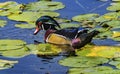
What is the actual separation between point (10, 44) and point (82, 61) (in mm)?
1540

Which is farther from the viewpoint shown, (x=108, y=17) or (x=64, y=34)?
(x=108, y=17)

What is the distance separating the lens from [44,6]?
11.0 meters

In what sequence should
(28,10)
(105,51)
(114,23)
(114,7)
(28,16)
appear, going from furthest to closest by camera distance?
(28,10)
(114,7)
(28,16)
(114,23)
(105,51)

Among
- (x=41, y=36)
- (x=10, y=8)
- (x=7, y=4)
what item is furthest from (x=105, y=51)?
(x=7, y=4)

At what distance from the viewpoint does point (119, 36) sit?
8812mm

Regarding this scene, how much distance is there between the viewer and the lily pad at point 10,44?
8359 mm

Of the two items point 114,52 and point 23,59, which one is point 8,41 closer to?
point 23,59

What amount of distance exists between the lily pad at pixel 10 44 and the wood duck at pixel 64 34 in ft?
2.06

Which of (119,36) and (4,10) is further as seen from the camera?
(4,10)

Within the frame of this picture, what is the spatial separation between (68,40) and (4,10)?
2.54 m

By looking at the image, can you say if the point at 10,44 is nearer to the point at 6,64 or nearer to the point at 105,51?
the point at 6,64

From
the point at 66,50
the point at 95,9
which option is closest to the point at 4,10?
the point at 95,9

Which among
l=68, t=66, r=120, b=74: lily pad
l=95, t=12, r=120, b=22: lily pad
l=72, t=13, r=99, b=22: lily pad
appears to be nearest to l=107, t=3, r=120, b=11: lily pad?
l=95, t=12, r=120, b=22: lily pad

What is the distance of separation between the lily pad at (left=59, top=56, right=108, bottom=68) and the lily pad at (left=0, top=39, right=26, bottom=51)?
1.03 m
